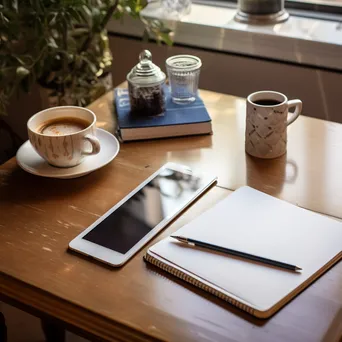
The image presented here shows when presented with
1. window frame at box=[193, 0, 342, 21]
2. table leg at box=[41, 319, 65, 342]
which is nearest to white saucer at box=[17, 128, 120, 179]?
table leg at box=[41, 319, 65, 342]

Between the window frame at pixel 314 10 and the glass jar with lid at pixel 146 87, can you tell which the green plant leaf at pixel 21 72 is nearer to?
the glass jar with lid at pixel 146 87

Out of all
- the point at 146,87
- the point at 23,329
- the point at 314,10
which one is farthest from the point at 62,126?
the point at 314,10

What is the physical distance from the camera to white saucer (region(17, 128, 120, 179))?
0.97m

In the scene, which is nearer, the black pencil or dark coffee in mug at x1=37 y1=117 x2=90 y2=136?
the black pencil

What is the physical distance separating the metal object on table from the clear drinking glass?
15.7 inches

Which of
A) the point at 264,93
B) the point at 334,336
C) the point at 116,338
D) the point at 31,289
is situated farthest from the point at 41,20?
the point at 334,336

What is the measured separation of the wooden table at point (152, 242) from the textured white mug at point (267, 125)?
2cm

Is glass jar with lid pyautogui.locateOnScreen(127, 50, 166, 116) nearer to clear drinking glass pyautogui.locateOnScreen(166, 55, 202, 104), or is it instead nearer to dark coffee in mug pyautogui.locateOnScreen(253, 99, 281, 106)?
clear drinking glass pyautogui.locateOnScreen(166, 55, 202, 104)

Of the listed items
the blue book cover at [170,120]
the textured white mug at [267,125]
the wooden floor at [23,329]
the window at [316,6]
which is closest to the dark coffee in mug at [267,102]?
the textured white mug at [267,125]

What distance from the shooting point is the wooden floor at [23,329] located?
1444 mm

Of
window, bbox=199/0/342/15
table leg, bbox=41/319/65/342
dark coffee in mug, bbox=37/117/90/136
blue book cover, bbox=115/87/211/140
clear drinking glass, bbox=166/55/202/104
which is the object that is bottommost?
table leg, bbox=41/319/65/342

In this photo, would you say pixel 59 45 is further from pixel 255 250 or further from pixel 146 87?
pixel 255 250

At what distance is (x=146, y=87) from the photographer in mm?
1086

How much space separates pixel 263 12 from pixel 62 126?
0.71 meters
